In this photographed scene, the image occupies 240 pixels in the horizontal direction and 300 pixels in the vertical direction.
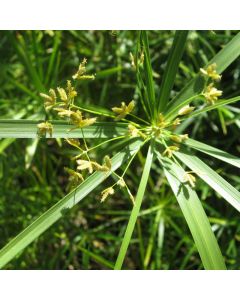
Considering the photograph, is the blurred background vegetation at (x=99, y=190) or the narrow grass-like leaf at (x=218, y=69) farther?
the blurred background vegetation at (x=99, y=190)

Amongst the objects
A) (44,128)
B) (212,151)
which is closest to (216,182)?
(212,151)

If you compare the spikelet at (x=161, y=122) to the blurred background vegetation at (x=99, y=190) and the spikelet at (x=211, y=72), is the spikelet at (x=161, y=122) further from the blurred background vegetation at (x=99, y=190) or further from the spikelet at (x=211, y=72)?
the blurred background vegetation at (x=99, y=190)

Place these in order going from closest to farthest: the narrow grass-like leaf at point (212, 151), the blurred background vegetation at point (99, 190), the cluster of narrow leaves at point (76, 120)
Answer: the cluster of narrow leaves at point (76, 120) < the narrow grass-like leaf at point (212, 151) < the blurred background vegetation at point (99, 190)

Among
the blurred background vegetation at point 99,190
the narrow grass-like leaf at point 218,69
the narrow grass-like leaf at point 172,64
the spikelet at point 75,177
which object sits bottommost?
the spikelet at point 75,177

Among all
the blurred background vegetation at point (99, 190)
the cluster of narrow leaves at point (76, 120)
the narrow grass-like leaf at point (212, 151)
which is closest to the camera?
the cluster of narrow leaves at point (76, 120)

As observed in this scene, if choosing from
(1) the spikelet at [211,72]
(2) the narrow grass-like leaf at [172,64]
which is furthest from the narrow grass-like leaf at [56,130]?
(1) the spikelet at [211,72]

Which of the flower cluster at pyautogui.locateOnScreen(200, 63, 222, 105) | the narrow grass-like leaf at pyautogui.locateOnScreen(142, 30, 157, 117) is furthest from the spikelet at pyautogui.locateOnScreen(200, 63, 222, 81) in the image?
the narrow grass-like leaf at pyautogui.locateOnScreen(142, 30, 157, 117)

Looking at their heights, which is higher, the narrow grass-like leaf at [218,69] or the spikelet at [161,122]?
the narrow grass-like leaf at [218,69]
